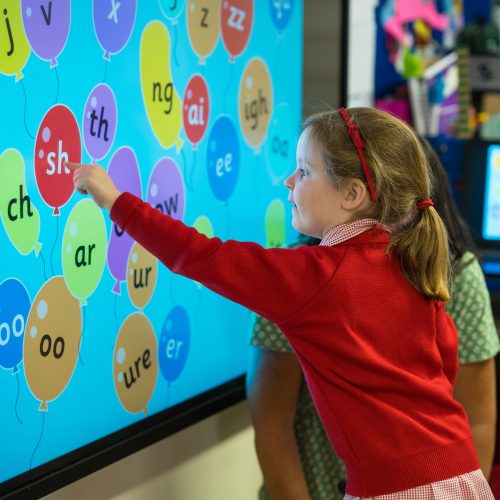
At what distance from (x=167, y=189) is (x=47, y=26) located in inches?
14.2

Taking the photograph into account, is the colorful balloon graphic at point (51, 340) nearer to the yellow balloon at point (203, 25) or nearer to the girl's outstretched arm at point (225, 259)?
the girl's outstretched arm at point (225, 259)

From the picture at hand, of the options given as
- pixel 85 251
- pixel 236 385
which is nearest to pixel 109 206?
pixel 85 251

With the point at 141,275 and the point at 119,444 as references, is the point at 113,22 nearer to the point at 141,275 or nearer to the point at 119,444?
the point at 141,275

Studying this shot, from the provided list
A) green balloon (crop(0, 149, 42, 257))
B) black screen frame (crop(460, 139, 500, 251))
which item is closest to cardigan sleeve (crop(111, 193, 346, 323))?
green balloon (crop(0, 149, 42, 257))

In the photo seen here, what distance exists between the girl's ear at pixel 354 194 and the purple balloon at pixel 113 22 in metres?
0.39

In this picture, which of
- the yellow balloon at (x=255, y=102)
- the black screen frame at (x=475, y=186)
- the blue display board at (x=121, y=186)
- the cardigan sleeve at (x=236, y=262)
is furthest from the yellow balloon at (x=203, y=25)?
the black screen frame at (x=475, y=186)

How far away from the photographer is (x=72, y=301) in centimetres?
125

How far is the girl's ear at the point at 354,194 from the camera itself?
122 cm

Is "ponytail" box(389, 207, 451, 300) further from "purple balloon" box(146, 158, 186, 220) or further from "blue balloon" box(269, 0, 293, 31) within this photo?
"blue balloon" box(269, 0, 293, 31)

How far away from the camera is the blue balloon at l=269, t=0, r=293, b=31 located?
169 centimetres

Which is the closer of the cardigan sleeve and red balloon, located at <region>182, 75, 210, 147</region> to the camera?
the cardigan sleeve

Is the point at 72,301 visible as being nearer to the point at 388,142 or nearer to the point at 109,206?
the point at 109,206

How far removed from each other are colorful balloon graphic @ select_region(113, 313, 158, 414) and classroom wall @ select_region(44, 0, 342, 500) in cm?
10

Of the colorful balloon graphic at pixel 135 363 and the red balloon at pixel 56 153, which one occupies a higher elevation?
the red balloon at pixel 56 153
